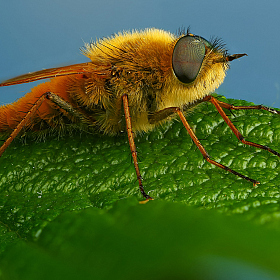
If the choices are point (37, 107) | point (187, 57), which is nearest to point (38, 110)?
point (37, 107)

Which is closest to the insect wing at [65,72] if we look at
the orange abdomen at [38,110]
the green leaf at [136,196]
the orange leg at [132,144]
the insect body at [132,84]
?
the insect body at [132,84]

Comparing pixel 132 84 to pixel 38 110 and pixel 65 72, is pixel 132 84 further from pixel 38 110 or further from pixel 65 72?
pixel 38 110

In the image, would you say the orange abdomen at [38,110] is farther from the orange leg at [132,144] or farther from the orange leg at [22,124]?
the orange leg at [132,144]

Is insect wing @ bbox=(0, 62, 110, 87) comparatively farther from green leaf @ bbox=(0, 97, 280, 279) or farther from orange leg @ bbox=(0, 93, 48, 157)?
green leaf @ bbox=(0, 97, 280, 279)

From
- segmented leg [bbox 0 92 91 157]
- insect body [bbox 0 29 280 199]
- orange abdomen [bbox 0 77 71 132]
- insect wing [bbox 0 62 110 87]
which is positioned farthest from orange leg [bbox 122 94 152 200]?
orange abdomen [bbox 0 77 71 132]

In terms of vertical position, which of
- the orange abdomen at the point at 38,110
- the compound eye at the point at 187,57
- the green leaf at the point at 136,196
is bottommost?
the green leaf at the point at 136,196

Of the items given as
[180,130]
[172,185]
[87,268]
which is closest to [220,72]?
[180,130]

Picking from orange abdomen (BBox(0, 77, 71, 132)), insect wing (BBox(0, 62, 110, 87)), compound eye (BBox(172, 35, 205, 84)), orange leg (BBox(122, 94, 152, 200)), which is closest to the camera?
orange leg (BBox(122, 94, 152, 200))
